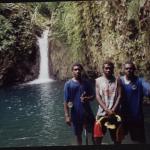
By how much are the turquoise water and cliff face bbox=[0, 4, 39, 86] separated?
50 centimetres

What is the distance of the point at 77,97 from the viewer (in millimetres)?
4164

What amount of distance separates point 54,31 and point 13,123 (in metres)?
1.13

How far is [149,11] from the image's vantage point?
4.78 m

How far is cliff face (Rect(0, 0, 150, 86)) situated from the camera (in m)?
4.78

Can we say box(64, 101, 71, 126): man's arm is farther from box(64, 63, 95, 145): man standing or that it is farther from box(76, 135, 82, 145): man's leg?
box(76, 135, 82, 145): man's leg

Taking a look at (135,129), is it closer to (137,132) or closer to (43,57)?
(137,132)

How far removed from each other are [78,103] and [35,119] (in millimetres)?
514

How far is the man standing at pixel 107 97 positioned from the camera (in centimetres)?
409

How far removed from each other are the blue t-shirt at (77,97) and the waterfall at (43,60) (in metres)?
0.86

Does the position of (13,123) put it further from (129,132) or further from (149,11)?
(149,11)

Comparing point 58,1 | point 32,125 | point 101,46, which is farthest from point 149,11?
point 32,125

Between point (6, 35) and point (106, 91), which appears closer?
point (106, 91)

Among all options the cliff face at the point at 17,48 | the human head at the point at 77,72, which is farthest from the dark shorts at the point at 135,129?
the cliff face at the point at 17,48

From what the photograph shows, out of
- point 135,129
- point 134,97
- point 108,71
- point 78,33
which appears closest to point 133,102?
point 134,97
